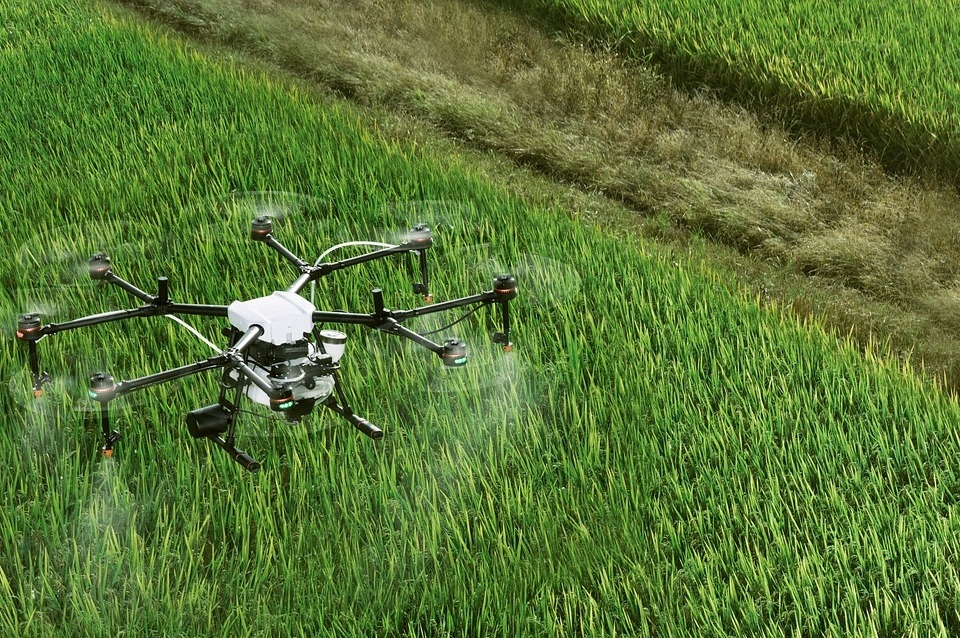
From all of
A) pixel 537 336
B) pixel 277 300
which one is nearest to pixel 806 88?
pixel 537 336

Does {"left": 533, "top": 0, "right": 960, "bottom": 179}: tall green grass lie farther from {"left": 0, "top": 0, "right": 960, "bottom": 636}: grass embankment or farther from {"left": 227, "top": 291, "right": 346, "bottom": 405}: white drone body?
Answer: {"left": 227, "top": 291, "right": 346, "bottom": 405}: white drone body

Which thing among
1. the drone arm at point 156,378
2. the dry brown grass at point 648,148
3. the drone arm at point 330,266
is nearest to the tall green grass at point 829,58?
the dry brown grass at point 648,148

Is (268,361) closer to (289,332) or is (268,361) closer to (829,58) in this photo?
(289,332)

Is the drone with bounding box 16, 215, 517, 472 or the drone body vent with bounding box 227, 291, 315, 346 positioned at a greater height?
the drone body vent with bounding box 227, 291, 315, 346

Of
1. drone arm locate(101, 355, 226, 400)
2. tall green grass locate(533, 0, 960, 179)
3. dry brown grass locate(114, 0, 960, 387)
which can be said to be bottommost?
dry brown grass locate(114, 0, 960, 387)

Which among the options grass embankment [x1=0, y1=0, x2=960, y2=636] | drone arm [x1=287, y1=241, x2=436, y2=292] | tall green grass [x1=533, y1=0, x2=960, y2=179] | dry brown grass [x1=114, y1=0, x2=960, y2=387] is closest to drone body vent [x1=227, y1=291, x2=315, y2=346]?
drone arm [x1=287, y1=241, x2=436, y2=292]

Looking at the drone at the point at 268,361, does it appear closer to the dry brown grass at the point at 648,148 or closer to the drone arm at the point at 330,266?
the drone arm at the point at 330,266

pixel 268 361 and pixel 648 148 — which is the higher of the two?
pixel 268 361

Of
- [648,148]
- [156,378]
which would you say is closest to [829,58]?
[648,148]
